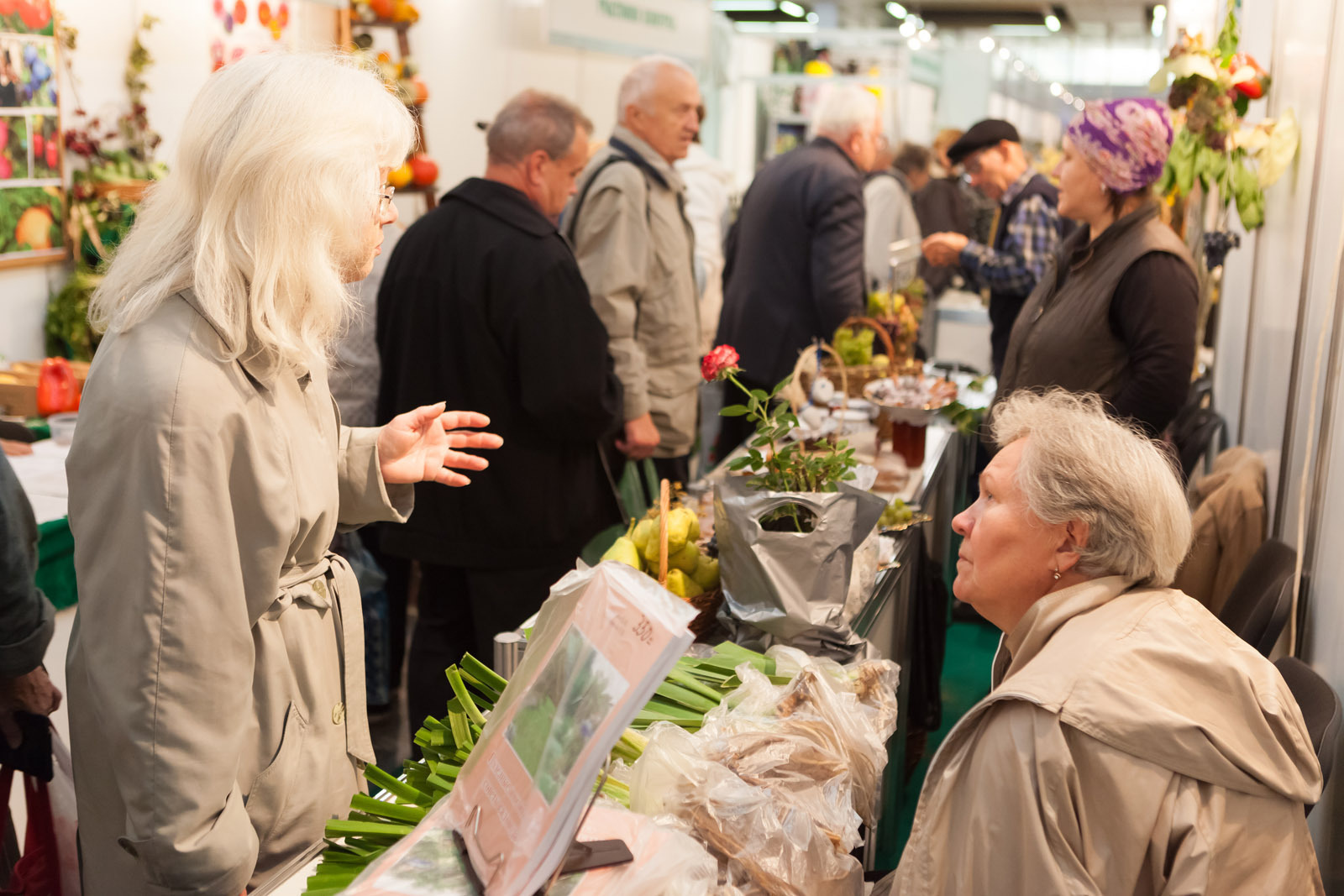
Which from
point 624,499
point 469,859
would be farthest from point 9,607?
point 624,499

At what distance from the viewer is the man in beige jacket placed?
3.53m

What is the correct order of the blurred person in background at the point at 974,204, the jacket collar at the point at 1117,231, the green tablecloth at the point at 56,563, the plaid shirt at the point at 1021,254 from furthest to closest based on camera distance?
the blurred person in background at the point at 974,204
the plaid shirt at the point at 1021,254
the jacket collar at the point at 1117,231
the green tablecloth at the point at 56,563

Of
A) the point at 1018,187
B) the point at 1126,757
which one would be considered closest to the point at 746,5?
the point at 1018,187

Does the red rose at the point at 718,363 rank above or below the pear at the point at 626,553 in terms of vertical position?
above

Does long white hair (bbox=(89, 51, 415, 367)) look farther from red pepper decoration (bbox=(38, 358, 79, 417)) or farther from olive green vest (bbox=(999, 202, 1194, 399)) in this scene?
red pepper decoration (bbox=(38, 358, 79, 417))

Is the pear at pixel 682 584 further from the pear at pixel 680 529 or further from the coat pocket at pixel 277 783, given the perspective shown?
the coat pocket at pixel 277 783

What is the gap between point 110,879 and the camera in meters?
1.46

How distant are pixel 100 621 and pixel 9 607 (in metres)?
0.72

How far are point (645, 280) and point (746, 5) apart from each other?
39.0 feet

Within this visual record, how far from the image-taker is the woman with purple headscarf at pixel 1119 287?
115 inches

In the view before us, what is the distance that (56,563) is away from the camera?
2.63 meters

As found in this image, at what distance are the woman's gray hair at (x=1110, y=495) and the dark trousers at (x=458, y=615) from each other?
1799 millimetres

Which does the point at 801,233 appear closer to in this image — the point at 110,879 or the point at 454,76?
the point at 454,76

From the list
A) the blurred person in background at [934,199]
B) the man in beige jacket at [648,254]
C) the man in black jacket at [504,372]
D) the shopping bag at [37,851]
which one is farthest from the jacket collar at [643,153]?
the blurred person in background at [934,199]
